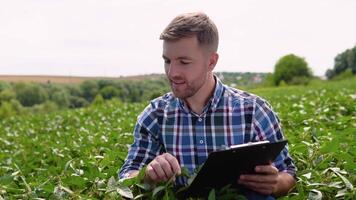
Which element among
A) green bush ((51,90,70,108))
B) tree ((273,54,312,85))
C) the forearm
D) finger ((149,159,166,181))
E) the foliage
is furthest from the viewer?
tree ((273,54,312,85))

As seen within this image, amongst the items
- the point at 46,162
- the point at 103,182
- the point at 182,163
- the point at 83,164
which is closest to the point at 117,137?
the point at 46,162

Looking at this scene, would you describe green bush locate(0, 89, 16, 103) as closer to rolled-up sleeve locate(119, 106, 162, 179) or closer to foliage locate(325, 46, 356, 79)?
foliage locate(325, 46, 356, 79)

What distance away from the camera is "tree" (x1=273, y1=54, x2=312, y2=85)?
72250 mm

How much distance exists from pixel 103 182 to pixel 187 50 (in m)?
0.72

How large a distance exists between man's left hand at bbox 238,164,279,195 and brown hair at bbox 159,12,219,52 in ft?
2.27

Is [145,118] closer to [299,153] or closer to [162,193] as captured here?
[162,193]

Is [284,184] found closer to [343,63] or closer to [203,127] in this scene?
[203,127]

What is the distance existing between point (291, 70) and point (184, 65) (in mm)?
72062

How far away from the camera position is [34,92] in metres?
51.1

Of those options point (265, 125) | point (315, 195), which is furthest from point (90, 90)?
point (315, 195)

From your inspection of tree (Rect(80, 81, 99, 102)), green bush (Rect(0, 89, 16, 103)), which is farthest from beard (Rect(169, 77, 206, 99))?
green bush (Rect(0, 89, 16, 103))

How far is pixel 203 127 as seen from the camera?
2859mm

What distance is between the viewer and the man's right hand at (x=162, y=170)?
237cm

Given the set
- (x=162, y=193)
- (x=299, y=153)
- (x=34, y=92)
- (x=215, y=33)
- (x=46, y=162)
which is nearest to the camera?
(x=162, y=193)
